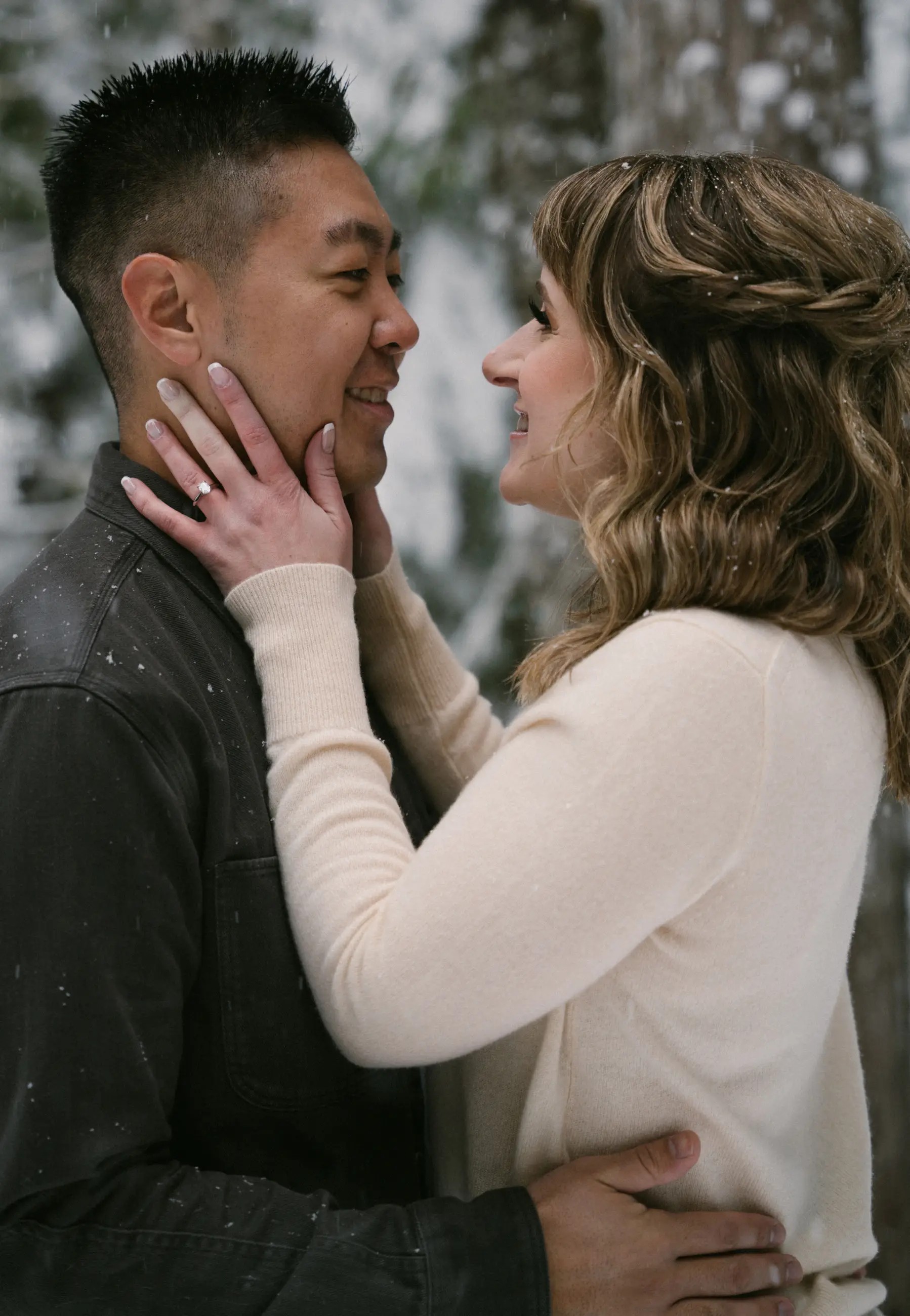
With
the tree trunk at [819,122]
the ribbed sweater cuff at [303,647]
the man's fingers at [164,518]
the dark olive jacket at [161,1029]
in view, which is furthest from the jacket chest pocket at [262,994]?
the tree trunk at [819,122]

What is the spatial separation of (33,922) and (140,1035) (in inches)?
5.9

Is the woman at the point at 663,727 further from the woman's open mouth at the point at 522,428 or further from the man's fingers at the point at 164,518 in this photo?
the woman's open mouth at the point at 522,428

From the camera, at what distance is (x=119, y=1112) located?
117 centimetres

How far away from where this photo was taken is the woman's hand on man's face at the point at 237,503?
1.49m

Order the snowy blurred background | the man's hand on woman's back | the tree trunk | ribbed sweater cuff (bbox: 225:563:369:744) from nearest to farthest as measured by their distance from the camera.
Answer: the man's hand on woman's back
ribbed sweater cuff (bbox: 225:563:369:744)
the tree trunk
the snowy blurred background

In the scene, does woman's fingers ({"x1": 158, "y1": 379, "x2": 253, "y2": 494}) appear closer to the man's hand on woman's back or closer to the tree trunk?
the man's hand on woman's back

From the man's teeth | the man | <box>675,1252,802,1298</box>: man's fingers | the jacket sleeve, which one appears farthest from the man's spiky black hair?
<box>675,1252,802,1298</box>: man's fingers

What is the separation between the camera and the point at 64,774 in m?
1.19

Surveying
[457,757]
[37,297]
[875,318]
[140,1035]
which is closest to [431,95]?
[37,297]

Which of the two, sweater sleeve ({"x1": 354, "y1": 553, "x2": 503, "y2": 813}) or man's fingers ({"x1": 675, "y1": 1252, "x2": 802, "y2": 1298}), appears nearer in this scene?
man's fingers ({"x1": 675, "y1": 1252, "x2": 802, "y2": 1298})

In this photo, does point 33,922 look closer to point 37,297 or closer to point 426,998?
point 426,998

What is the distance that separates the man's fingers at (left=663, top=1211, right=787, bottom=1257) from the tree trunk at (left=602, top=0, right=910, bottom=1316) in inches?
56.7

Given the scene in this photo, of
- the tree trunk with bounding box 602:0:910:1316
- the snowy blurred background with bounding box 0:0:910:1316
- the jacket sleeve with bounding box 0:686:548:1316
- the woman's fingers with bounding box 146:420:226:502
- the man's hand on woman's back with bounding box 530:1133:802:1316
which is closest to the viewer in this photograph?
the jacket sleeve with bounding box 0:686:548:1316

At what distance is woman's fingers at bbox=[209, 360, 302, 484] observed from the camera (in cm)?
155
